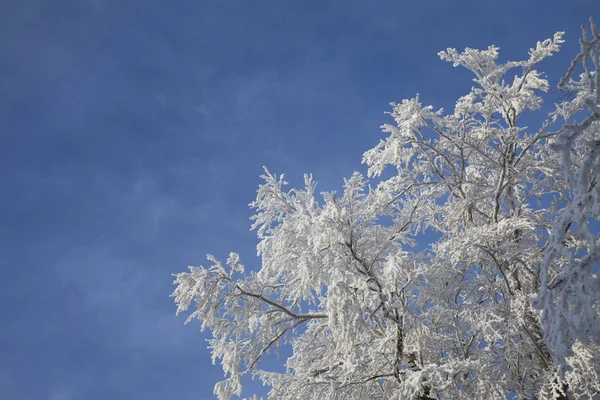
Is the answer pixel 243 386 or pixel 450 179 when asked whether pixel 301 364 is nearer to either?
pixel 243 386

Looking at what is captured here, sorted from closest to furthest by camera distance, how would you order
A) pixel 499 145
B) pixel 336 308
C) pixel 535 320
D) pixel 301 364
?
pixel 336 308, pixel 535 320, pixel 499 145, pixel 301 364

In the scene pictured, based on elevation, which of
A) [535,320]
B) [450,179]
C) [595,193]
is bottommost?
[595,193]

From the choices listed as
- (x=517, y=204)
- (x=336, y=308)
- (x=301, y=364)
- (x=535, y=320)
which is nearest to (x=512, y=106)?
(x=517, y=204)

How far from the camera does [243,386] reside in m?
8.91

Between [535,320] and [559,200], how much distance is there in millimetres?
2565

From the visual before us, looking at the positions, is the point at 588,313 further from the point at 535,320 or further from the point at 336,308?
the point at 535,320

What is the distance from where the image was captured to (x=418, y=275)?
8758 mm

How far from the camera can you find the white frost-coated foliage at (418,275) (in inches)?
294

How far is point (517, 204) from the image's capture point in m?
11.0

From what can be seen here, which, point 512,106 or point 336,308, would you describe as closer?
point 336,308

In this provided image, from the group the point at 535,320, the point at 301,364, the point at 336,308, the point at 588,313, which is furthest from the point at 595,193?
the point at 301,364

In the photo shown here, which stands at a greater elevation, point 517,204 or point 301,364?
point 517,204

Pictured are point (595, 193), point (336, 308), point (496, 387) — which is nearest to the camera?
point (595, 193)

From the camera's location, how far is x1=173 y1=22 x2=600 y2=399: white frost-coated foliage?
7.47 meters
